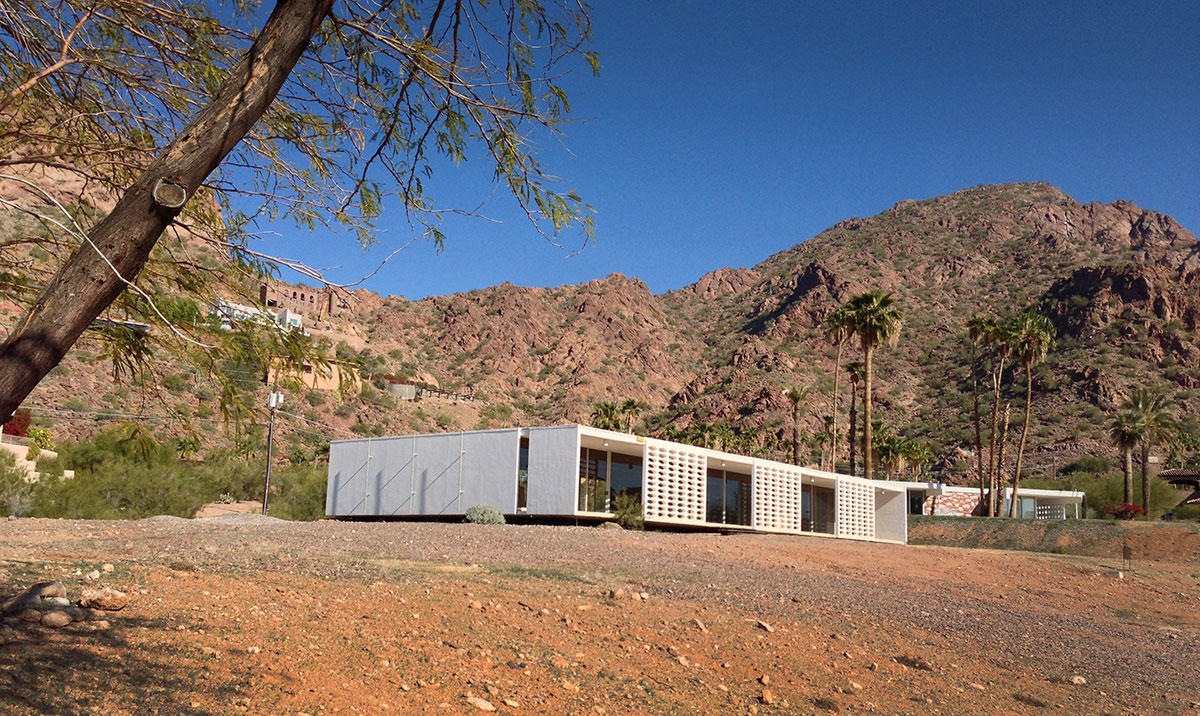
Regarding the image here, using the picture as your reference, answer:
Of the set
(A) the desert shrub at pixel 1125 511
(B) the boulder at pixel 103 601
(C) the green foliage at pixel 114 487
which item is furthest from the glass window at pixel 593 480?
(A) the desert shrub at pixel 1125 511

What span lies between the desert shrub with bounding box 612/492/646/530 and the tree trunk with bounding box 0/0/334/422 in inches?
925

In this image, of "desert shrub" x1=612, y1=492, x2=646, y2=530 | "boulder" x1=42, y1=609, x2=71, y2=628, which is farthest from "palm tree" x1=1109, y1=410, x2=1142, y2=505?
"boulder" x1=42, y1=609, x2=71, y2=628

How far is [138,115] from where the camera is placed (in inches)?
239

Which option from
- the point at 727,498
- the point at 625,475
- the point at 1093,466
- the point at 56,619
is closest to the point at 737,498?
the point at 727,498

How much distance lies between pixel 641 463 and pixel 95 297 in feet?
83.7

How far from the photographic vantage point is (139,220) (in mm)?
3959

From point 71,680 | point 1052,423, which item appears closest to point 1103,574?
point 71,680

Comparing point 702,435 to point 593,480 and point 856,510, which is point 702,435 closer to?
point 856,510

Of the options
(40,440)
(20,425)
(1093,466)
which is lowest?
(40,440)

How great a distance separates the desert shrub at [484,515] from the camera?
81.6 ft

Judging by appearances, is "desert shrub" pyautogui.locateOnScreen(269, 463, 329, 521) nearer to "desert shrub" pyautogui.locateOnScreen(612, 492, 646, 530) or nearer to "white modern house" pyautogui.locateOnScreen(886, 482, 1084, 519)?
"desert shrub" pyautogui.locateOnScreen(612, 492, 646, 530)

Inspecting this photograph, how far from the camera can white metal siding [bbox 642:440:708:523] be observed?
28.5 meters

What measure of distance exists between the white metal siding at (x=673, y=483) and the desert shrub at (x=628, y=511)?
32cm

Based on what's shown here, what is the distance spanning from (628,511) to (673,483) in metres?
3.03
